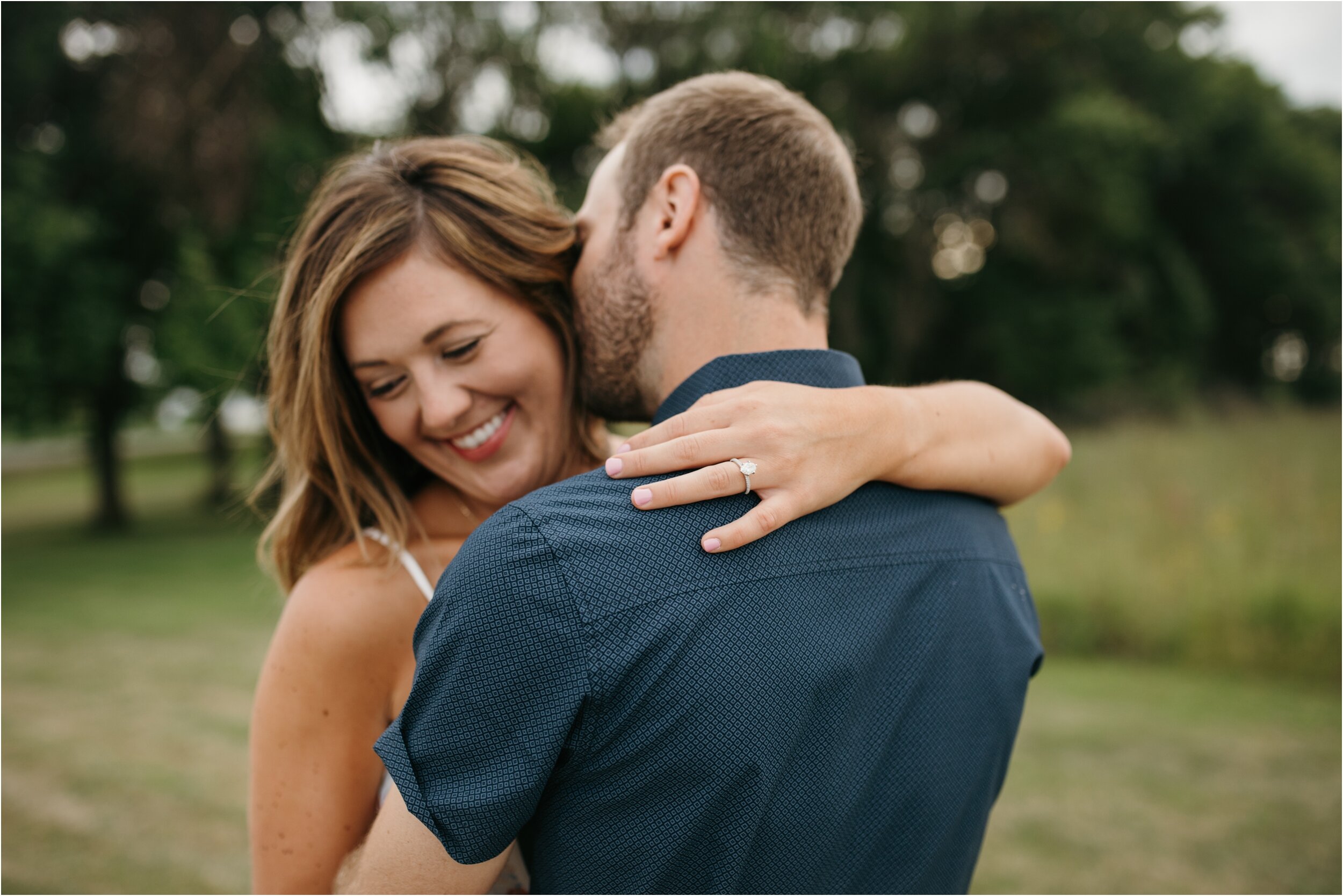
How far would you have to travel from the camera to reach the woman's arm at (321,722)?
1727 millimetres

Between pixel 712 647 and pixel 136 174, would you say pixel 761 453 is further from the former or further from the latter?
pixel 136 174

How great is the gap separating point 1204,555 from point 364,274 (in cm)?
777

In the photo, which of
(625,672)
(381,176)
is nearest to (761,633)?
(625,672)

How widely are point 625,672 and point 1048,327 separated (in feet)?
83.0

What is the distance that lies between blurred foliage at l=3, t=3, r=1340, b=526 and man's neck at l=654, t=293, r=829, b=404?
27.0ft

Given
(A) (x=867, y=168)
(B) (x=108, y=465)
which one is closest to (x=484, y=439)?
(A) (x=867, y=168)

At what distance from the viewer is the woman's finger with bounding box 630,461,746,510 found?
1.26m

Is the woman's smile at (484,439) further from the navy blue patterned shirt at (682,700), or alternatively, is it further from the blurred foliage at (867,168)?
the blurred foliage at (867,168)

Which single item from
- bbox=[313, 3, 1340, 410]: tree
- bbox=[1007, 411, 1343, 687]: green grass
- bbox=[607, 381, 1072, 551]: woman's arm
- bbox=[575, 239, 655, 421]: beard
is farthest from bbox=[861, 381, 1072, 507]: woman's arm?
bbox=[313, 3, 1340, 410]: tree

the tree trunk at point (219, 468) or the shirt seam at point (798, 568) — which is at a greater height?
the shirt seam at point (798, 568)

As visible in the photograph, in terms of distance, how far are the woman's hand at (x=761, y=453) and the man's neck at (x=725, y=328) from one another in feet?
0.33

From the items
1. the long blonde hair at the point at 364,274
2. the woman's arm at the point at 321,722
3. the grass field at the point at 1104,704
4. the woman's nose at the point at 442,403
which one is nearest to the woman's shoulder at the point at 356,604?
the woman's arm at the point at 321,722

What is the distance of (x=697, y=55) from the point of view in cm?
1784

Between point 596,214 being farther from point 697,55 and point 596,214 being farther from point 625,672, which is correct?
point 697,55
